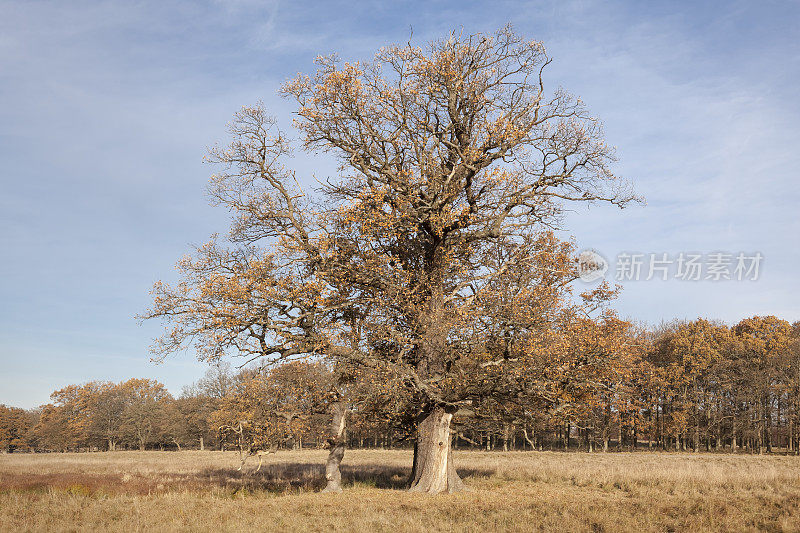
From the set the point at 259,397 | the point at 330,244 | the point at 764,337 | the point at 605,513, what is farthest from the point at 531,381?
the point at 764,337

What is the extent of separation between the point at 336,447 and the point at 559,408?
911 centimetres

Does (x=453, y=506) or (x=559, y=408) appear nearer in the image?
(x=453, y=506)

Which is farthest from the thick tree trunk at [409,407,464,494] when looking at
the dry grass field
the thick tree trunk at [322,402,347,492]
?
the thick tree trunk at [322,402,347,492]

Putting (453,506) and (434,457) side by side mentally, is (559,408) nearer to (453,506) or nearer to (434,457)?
(434,457)

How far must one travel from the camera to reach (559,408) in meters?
20.0

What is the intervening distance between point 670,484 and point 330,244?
1620 cm

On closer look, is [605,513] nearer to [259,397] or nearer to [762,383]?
[259,397]

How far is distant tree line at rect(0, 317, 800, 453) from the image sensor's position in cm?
2112

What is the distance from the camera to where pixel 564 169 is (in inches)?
854

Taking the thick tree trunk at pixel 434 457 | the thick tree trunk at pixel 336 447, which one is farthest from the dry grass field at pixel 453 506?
the thick tree trunk at pixel 434 457

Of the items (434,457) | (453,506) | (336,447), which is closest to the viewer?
(453,506)

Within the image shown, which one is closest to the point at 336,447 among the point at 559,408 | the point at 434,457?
the point at 434,457

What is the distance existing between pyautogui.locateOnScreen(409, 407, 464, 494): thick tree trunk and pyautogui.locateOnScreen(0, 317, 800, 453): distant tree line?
92cm

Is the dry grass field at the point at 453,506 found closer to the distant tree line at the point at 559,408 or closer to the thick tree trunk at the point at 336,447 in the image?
the thick tree trunk at the point at 336,447
